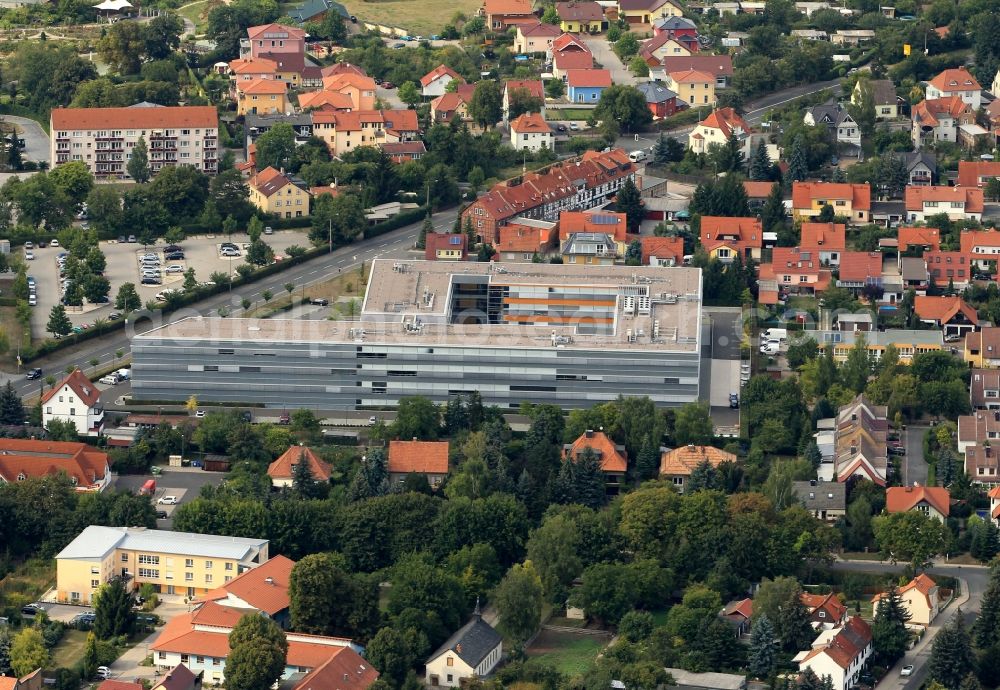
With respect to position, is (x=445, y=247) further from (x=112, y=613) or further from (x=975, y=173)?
(x=112, y=613)

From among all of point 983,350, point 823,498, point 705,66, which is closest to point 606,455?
point 823,498

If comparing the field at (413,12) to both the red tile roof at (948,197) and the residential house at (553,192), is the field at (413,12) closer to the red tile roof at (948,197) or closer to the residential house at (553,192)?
the residential house at (553,192)

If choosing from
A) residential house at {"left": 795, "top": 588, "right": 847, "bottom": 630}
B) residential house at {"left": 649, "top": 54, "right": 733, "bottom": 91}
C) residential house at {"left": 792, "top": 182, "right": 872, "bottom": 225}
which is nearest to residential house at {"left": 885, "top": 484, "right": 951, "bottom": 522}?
residential house at {"left": 795, "top": 588, "right": 847, "bottom": 630}

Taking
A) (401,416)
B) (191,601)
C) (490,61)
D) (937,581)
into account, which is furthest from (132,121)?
(937,581)

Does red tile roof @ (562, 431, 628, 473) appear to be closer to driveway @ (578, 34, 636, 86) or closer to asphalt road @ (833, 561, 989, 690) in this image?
asphalt road @ (833, 561, 989, 690)

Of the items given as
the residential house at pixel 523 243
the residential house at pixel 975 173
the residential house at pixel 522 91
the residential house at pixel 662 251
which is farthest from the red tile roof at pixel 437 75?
the residential house at pixel 975 173
